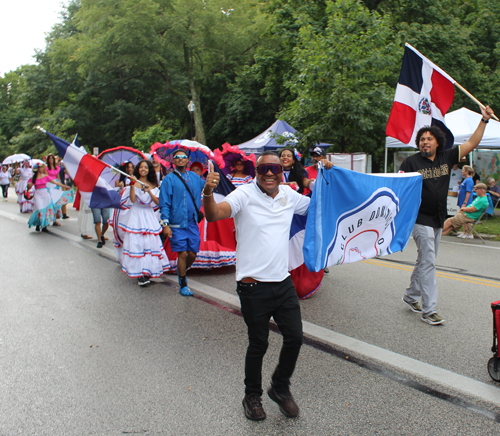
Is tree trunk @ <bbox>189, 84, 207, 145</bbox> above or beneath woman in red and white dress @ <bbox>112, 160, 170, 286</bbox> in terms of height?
above

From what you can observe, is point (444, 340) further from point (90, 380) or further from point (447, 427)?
point (90, 380)

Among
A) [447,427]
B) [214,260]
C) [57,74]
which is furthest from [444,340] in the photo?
[57,74]

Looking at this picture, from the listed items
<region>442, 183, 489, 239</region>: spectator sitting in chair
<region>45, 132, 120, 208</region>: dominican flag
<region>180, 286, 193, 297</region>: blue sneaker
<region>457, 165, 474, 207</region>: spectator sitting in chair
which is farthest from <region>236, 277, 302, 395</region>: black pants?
<region>457, 165, 474, 207</region>: spectator sitting in chair

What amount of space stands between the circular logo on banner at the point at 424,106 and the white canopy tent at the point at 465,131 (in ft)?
24.1

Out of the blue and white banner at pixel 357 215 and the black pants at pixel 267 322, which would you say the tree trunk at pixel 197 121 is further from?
the black pants at pixel 267 322

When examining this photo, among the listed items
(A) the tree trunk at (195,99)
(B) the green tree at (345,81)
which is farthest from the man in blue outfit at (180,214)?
(A) the tree trunk at (195,99)

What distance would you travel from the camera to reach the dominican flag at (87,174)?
22.3 feet

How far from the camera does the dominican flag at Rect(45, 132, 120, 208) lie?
268 inches

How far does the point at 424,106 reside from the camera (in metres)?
6.07

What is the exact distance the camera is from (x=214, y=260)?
770cm

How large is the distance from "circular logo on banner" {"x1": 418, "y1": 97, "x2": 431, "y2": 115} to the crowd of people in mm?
1017

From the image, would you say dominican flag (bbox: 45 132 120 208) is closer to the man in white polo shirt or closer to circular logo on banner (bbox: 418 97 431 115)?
the man in white polo shirt

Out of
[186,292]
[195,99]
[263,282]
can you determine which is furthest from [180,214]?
[195,99]

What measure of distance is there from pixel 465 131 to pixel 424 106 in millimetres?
8589
